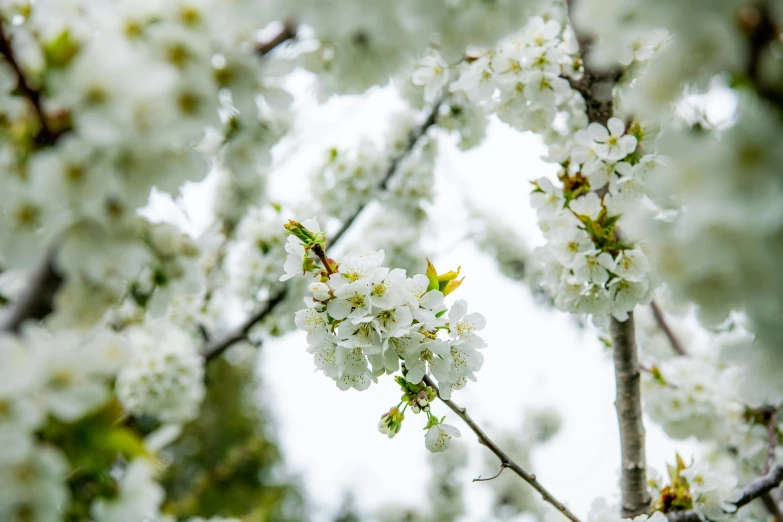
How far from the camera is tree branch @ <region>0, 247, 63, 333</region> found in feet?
2.51

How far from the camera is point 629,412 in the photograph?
1.67 m

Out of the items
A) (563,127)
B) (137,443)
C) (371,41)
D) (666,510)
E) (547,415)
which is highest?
(547,415)

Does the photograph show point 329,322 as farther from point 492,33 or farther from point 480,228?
point 480,228

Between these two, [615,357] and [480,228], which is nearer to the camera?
[615,357]

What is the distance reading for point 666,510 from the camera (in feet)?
5.41

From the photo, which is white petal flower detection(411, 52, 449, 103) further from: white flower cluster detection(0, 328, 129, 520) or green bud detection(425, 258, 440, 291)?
white flower cluster detection(0, 328, 129, 520)

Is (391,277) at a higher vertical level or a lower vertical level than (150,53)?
higher

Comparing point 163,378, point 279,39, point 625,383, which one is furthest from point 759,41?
point 163,378

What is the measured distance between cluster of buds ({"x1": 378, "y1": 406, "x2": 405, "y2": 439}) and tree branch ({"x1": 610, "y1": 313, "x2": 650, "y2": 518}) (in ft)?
2.48

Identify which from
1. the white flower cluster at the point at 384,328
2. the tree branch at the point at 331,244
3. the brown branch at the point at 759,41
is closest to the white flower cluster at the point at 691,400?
the white flower cluster at the point at 384,328

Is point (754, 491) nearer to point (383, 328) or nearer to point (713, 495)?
point (713, 495)

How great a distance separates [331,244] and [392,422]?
5.56 feet

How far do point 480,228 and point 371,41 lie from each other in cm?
360

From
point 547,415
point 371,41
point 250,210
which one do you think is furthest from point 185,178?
point 547,415
